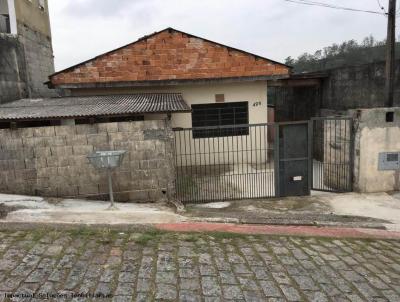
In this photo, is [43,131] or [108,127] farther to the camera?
[108,127]

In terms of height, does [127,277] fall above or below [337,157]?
below

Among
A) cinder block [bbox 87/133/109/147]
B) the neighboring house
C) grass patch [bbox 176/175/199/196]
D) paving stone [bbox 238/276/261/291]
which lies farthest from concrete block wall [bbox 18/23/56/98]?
paving stone [bbox 238/276/261/291]

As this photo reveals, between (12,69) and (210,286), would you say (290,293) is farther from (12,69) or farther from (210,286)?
(12,69)

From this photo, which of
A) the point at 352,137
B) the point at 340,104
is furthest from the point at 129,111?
the point at 340,104

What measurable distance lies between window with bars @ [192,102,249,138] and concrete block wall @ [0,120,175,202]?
204 inches

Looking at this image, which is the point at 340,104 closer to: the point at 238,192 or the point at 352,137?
the point at 352,137

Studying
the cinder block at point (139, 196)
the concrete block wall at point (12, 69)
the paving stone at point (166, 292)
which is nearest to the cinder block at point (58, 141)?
the cinder block at point (139, 196)

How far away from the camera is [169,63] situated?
38.5ft

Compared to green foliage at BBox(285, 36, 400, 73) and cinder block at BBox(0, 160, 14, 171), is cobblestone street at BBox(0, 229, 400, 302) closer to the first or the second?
cinder block at BBox(0, 160, 14, 171)

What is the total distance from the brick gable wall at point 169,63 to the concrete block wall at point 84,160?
487 cm

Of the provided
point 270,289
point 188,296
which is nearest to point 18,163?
point 188,296

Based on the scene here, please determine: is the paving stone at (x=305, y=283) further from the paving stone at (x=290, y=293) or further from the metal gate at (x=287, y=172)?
the metal gate at (x=287, y=172)

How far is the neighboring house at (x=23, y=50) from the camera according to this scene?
10.2 m

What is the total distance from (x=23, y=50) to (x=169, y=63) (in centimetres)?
490
